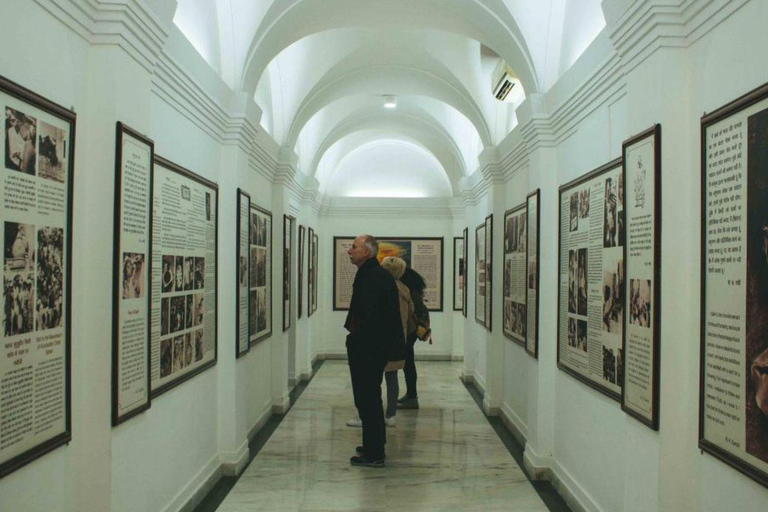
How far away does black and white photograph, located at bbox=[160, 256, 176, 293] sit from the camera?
389 centimetres

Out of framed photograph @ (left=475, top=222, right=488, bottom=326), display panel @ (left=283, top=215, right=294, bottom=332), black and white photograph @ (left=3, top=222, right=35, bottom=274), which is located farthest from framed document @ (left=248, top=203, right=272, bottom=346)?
black and white photograph @ (left=3, top=222, right=35, bottom=274)

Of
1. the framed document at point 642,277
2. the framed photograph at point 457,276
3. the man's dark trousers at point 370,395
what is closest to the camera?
the framed document at point 642,277

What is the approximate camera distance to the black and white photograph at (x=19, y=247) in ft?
7.36

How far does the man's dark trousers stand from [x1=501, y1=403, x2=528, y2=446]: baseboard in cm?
170

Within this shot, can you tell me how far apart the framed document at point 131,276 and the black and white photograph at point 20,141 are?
2.08 ft

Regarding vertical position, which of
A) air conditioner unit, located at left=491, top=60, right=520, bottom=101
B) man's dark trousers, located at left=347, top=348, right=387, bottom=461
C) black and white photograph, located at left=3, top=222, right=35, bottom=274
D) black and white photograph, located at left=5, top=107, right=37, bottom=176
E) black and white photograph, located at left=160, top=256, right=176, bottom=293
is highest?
air conditioner unit, located at left=491, top=60, right=520, bottom=101

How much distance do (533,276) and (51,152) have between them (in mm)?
4353

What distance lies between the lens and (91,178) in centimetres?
286

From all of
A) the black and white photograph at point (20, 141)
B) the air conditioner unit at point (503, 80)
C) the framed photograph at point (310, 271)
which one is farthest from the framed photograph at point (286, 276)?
the black and white photograph at point (20, 141)

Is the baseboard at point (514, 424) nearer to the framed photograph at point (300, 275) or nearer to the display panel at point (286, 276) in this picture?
the display panel at point (286, 276)

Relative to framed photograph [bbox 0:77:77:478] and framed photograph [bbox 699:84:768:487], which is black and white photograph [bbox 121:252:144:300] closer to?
framed photograph [bbox 0:77:77:478]

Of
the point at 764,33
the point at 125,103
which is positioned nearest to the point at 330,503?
the point at 125,103

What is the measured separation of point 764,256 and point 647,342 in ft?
3.39

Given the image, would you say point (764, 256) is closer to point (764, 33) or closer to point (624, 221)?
point (764, 33)
